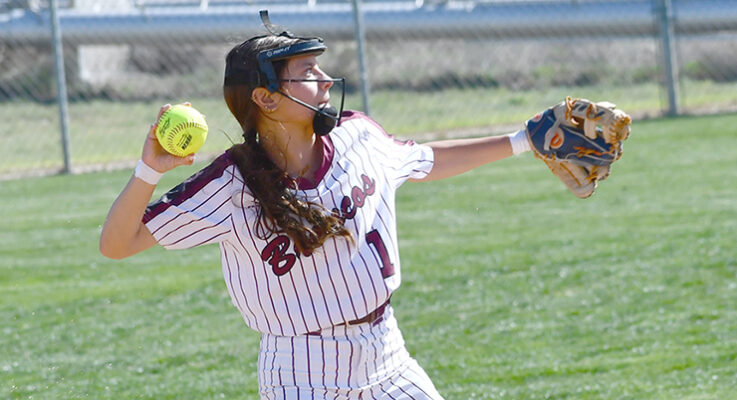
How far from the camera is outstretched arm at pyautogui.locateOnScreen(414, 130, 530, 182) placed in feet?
11.2

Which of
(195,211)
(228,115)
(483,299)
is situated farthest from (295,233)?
(228,115)

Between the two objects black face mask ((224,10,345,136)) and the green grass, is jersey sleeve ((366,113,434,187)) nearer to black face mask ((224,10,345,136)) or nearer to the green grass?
black face mask ((224,10,345,136))

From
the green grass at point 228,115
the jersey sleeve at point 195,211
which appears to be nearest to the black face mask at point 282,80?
the jersey sleeve at point 195,211

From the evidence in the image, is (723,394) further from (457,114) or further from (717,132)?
(457,114)

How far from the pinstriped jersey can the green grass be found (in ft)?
21.5

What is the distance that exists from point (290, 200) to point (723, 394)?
237 centimetres

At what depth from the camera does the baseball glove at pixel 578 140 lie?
3.25 metres

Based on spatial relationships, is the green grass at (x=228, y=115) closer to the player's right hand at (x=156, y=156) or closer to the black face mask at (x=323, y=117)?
the black face mask at (x=323, y=117)

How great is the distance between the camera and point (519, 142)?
3.42m

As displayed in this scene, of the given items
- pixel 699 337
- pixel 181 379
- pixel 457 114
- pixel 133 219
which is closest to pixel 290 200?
pixel 133 219

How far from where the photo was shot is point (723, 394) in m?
4.30

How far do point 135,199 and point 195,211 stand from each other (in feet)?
0.64

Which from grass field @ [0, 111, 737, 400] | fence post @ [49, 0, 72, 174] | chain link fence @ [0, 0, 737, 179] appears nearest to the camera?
grass field @ [0, 111, 737, 400]

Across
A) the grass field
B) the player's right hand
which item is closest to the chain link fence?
the grass field
